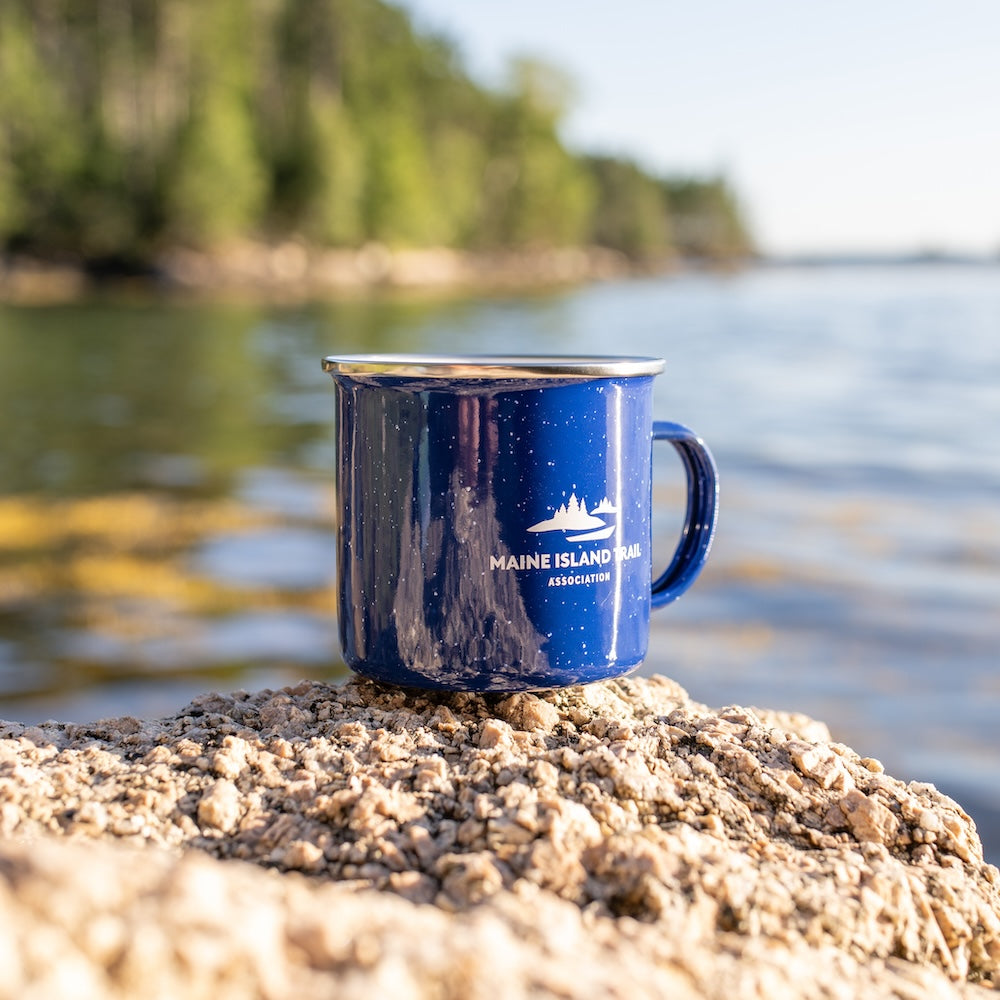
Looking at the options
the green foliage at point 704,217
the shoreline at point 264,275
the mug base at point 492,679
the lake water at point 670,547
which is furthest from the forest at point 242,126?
the green foliage at point 704,217

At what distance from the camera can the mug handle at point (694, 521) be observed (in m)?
2.27

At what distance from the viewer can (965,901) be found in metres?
1.59

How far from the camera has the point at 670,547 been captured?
6.82 metres

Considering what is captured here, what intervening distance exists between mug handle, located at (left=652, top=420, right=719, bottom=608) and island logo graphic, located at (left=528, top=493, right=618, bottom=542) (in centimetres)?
32

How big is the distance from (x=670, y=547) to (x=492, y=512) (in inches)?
197

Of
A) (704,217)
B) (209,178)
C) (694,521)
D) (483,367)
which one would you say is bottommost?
(694,521)

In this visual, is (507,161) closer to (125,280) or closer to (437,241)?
(437,241)

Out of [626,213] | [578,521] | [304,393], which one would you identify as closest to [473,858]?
[578,521]

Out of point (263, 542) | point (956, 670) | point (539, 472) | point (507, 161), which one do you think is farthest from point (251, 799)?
point (507, 161)

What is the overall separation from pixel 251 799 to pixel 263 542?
548 centimetres

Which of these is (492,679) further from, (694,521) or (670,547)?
(670,547)

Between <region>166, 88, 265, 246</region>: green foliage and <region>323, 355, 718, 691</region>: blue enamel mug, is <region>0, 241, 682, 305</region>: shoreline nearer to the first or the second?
<region>166, 88, 265, 246</region>: green foliage

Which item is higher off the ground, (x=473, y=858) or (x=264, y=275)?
(x=264, y=275)

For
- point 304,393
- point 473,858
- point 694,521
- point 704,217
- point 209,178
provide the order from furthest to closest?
point 704,217, point 209,178, point 304,393, point 694,521, point 473,858
